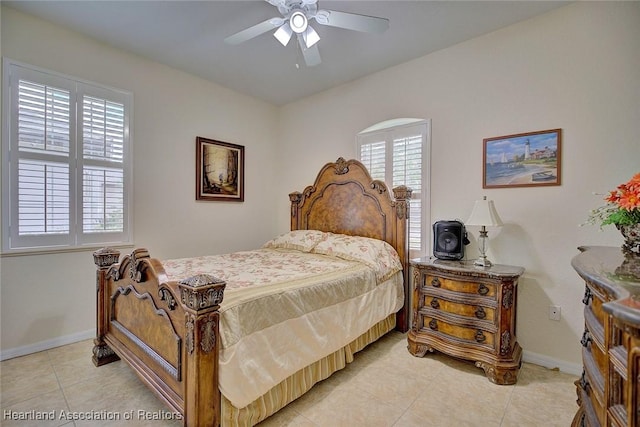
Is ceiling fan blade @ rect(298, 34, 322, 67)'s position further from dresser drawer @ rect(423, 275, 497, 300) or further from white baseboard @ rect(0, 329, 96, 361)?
white baseboard @ rect(0, 329, 96, 361)

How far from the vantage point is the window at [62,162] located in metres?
2.42

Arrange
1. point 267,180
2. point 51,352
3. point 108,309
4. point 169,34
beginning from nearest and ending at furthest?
point 108,309
point 51,352
point 169,34
point 267,180

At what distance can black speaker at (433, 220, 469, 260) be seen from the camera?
2588 millimetres

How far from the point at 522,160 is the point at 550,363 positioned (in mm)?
1665

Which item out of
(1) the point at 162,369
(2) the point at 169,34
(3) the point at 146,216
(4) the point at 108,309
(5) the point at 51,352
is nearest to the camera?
(1) the point at 162,369

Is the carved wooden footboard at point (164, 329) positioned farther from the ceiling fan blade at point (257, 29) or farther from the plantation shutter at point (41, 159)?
the ceiling fan blade at point (257, 29)

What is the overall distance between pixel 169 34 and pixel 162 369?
2811 mm

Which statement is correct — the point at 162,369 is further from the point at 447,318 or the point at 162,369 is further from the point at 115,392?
the point at 447,318

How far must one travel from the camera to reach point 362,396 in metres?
1.96

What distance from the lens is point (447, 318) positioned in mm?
2381

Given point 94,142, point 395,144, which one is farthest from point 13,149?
point 395,144

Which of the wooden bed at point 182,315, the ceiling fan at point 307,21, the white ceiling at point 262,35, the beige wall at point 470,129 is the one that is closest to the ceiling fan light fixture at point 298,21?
the ceiling fan at point 307,21

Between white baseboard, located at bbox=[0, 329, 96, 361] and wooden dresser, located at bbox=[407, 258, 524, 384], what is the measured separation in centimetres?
305

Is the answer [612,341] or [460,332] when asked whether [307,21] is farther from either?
[460,332]
